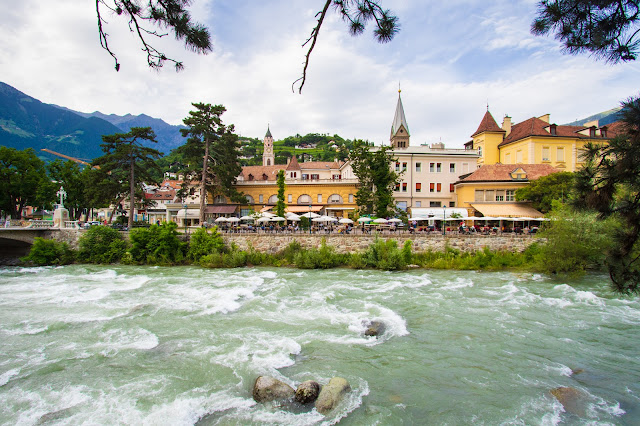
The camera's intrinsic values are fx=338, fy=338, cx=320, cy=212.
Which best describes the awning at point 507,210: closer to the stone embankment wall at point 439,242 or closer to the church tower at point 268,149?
the stone embankment wall at point 439,242

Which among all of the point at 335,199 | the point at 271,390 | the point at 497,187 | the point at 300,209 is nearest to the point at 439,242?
the point at 497,187

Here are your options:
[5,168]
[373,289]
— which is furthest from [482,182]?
[5,168]

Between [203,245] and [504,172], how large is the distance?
2998cm

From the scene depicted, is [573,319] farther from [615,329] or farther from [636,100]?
[636,100]

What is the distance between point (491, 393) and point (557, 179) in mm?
30910

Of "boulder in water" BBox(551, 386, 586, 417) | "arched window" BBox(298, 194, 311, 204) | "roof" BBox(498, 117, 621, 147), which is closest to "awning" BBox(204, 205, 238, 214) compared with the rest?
"arched window" BBox(298, 194, 311, 204)

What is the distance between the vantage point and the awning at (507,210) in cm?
3183

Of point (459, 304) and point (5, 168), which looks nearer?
point (459, 304)

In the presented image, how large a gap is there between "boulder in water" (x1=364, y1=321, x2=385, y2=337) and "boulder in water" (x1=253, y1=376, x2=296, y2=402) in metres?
4.12

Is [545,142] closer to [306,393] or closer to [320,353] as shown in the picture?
[320,353]

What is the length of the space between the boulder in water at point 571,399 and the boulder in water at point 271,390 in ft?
18.1

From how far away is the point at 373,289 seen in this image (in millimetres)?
16750

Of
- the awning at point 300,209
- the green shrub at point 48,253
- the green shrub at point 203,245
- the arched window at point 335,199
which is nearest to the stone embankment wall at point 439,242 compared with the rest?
the green shrub at point 203,245

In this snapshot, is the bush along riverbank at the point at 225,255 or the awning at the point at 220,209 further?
the awning at the point at 220,209
